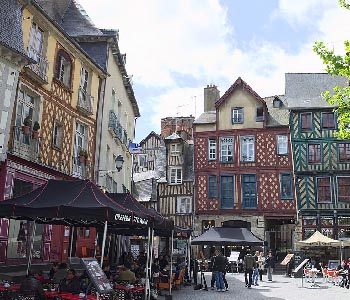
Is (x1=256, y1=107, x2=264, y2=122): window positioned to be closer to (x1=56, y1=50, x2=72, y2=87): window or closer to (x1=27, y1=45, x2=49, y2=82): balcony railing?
(x1=56, y1=50, x2=72, y2=87): window

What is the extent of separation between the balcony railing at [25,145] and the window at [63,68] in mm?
2668

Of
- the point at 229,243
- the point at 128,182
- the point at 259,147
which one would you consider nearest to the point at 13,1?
the point at 229,243

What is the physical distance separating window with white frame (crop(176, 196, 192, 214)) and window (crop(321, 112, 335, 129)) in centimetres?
965

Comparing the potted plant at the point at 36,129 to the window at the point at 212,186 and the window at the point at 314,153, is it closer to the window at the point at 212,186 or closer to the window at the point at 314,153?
the window at the point at 212,186

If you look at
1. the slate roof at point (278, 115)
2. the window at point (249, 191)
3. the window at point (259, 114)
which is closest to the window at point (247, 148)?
the window at point (249, 191)

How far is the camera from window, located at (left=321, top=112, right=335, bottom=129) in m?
26.2

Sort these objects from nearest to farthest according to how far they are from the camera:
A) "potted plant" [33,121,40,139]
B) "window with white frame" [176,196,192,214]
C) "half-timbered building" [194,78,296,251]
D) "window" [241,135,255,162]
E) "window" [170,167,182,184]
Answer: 1. "potted plant" [33,121,40,139]
2. "half-timbered building" [194,78,296,251]
3. "window" [241,135,255,162]
4. "window with white frame" [176,196,192,214]
5. "window" [170,167,182,184]

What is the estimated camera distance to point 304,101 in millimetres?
27000

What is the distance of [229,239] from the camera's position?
48.4 feet

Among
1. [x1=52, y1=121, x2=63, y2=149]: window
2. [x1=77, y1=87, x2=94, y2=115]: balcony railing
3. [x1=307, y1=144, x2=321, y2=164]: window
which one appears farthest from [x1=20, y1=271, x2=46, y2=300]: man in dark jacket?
[x1=307, y1=144, x2=321, y2=164]: window

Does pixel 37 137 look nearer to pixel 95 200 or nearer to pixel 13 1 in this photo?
pixel 13 1

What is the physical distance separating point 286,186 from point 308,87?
6.69m

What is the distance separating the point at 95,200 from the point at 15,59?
16.0ft

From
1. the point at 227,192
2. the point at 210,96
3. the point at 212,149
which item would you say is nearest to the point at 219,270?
the point at 227,192
